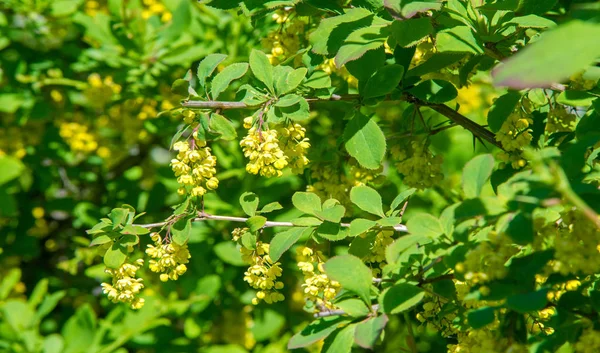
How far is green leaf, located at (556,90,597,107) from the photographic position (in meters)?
1.30

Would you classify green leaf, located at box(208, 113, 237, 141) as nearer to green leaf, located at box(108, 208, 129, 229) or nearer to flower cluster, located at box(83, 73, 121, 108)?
green leaf, located at box(108, 208, 129, 229)

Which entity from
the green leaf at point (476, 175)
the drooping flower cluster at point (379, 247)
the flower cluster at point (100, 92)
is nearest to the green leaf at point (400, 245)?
the green leaf at point (476, 175)

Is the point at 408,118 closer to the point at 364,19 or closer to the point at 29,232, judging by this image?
the point at 364,19

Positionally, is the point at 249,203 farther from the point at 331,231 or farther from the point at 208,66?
the point at 208,66

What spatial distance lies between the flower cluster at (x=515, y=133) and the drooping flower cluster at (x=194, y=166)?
56 cm

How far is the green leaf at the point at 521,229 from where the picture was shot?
3.10 ft

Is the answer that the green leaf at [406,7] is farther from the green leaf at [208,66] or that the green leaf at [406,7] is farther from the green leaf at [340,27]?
the green leaf at [208,66]

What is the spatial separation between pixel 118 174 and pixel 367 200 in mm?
1900

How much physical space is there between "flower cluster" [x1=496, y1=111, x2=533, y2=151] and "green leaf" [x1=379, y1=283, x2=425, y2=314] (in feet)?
1.38

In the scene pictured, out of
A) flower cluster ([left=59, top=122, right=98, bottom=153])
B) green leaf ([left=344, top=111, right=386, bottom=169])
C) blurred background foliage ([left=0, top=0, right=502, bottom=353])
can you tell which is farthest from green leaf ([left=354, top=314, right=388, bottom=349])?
flower cluster ([left=59, top=122, right=98, bottom=153])

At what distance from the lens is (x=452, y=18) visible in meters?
1.27

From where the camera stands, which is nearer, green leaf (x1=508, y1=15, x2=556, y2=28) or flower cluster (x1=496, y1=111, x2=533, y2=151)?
green leaf (x1=508, y1=15, x2=556, y2=28)

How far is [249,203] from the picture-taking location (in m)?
1.38

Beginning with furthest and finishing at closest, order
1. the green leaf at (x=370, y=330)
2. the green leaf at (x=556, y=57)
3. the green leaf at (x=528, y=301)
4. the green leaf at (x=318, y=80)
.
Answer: the green leaf at (x=318, y=80) → the green leaf at (x=370, y=330) → the green leaf at (x=528, y=301) → the green leaf at (x=556, y=57)
